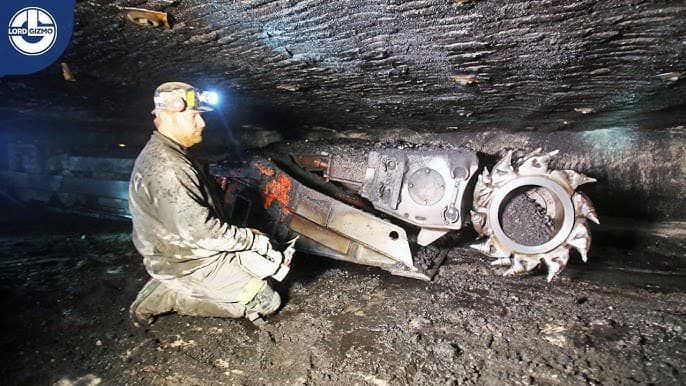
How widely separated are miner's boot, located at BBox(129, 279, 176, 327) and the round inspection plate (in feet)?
6.22

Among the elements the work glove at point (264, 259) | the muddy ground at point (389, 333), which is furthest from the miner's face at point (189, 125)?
the muddy ground at point (389, 333)

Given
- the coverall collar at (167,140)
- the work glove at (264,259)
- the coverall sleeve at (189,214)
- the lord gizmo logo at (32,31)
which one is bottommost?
the work glove at (264,259)

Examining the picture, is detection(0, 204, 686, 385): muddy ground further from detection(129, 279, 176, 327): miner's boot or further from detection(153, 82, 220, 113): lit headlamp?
detection(153, 82, 220, 113): lit headlamp

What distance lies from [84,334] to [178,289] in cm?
74

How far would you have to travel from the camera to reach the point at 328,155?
307 centimetres

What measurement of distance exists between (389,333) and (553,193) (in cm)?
134

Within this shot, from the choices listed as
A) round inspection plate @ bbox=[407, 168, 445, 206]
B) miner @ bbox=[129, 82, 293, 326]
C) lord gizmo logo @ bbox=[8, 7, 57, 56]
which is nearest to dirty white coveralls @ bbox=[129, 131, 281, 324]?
miner @ bbox=[129, 82, 293, 326]

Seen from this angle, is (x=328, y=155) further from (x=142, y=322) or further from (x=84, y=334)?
(x=84, y=334)

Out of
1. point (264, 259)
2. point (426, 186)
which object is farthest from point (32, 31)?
point (426, 186)

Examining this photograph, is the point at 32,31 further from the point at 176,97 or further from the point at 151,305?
the point at 151,305

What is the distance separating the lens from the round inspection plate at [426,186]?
2576 millimetres

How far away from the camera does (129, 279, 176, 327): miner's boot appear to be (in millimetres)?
2463

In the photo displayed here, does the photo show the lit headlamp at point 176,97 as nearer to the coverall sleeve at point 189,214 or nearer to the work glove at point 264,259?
the coverall sleeve at point 189,214

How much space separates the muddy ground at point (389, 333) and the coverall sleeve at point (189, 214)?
65 cm
